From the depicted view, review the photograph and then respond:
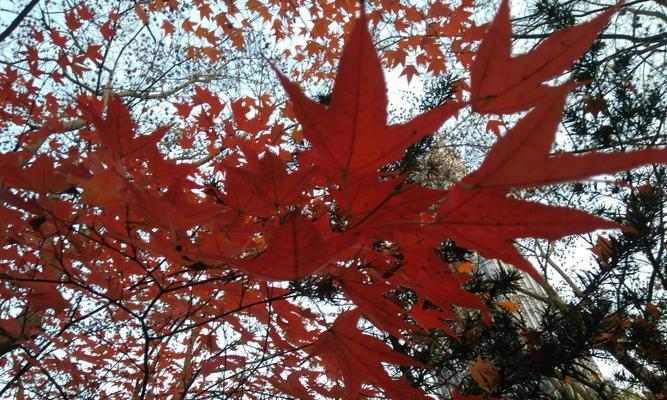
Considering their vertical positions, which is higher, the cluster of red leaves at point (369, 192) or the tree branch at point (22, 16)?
the tree branch at point (22, 16)

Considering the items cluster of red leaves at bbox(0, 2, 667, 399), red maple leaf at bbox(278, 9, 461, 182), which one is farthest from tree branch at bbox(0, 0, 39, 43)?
red maple leaf at bbox(278, 9, 461, 182)

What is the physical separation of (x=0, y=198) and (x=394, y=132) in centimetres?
58

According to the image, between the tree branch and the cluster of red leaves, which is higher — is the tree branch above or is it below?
above

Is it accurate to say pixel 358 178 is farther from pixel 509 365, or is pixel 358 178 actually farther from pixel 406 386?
pixel 509 365

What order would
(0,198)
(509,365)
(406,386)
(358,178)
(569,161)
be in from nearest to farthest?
(569,161), (358,178), (0,198), (406,386), (509,365)

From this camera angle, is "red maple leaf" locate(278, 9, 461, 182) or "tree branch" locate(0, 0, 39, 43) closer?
"red maple leaf" locate(278, 9, 461, 182)

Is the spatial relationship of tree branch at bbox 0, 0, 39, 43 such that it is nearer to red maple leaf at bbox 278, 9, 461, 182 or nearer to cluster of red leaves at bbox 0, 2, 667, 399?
cluster of red leaves at bbox 0, 2, 667, 399

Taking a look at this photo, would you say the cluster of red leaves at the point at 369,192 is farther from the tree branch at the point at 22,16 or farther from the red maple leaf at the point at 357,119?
the tree branch at the point at 22,16

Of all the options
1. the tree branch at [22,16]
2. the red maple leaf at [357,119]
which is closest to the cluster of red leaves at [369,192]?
the red maple leaf at [357,119]

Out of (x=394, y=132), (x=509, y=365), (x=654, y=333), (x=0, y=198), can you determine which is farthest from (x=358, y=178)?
(x=654, y=333)

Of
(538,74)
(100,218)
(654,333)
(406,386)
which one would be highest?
(100,218)

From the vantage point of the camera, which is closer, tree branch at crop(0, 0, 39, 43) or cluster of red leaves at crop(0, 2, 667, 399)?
cluster of red leaves at crop(0, 2, 667, 399)

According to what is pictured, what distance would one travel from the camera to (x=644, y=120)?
1.47m

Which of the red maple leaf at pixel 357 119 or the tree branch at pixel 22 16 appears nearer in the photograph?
the red maple leaf at pixel 357 119
